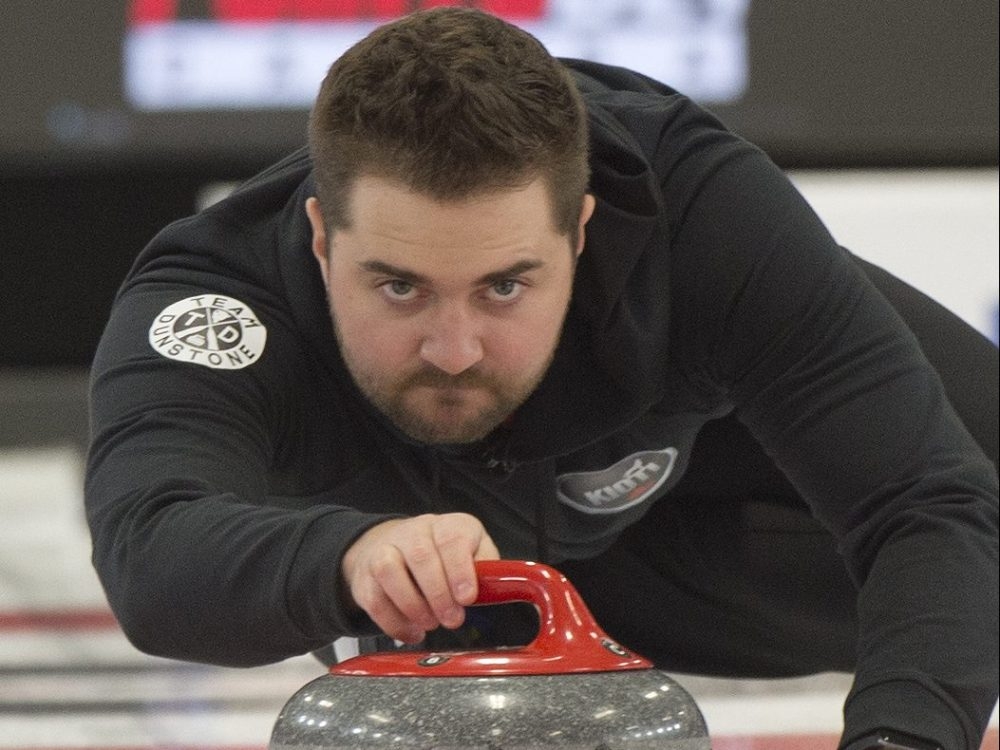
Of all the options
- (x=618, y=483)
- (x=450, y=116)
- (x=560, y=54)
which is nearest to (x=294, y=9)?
(x=560, y=54)

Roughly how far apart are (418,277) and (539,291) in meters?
0.13

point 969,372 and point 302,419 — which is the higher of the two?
point 302,419

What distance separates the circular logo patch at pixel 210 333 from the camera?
165 cm

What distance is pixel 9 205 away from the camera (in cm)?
480

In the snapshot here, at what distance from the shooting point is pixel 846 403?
1723 millimetres

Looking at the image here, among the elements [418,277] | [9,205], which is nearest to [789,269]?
[418,277]

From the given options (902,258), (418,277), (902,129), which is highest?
(418,277)

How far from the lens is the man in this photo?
1.41m

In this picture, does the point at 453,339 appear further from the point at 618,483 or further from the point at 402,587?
the point at 618,483

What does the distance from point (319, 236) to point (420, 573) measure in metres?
0.58

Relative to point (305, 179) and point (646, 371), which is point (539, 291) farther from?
A: point (305, 179)

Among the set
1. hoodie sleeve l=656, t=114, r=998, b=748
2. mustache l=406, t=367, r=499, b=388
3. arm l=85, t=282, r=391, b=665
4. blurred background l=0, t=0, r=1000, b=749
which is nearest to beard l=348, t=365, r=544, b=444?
mustache l=406, t=367, r=499, b=388

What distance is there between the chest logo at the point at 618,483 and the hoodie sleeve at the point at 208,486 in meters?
0.24

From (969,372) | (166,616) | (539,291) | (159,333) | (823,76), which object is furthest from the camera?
(823,76)
